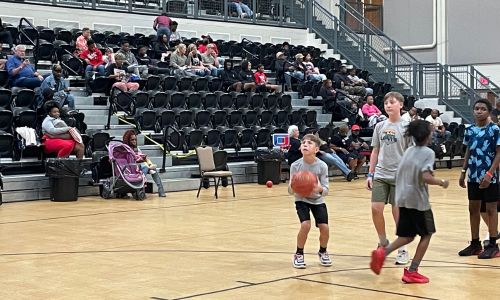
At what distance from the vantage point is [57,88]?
18312mm

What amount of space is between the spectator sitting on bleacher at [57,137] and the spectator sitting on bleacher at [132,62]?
16.3 feet

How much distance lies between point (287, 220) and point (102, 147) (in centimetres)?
631

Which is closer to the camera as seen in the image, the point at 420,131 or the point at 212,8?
the point at 420,131

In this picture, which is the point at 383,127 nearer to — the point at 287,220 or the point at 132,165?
the point at 287,220

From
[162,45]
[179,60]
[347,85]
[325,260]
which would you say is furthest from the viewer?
[347,85]

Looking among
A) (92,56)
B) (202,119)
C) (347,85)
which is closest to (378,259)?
(202,119)

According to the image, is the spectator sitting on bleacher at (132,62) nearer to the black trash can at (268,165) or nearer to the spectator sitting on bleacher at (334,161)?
the black trash can at (268,165)

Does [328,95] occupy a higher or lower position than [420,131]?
higher

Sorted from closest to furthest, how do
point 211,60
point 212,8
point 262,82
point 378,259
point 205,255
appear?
point 378,259, point 205,255, point 211,60, point 262,82, point 212,8

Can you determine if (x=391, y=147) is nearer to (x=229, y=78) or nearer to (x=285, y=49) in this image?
(x=229, y=78)

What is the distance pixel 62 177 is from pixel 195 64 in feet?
27.8

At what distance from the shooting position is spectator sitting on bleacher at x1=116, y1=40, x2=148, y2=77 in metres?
21.4

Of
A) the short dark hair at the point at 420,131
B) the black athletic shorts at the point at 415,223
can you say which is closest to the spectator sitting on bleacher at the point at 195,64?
the short dark hair at the point at 420,131

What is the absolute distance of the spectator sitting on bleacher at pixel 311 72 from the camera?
1055 inches
